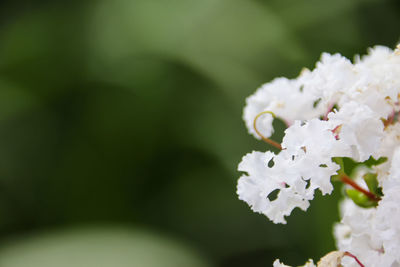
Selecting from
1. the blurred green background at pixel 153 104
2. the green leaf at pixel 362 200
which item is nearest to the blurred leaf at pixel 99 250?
the blurred green background at pixel 153 104

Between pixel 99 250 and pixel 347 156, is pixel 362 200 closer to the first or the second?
pixel 347 156

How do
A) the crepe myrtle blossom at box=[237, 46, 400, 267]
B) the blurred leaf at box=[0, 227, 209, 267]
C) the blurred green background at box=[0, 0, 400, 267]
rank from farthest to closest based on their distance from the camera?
the blurred green background at box=[0, 0, 400, 267] → the blurred leaf at box=[0, 227, 209, 267] → the crepe myrtle blossom at box=[237, 46, 400, 267]

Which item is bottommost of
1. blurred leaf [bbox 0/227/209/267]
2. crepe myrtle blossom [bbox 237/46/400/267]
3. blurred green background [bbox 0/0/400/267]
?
crepe myrtle blossom [bbox 237/46/400/267]

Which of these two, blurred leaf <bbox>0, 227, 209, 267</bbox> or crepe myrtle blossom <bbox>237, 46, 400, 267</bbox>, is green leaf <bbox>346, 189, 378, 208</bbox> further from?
blurred leaf <bbox>0, 227, 209, 267</bbox>

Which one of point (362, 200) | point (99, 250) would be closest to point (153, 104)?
point (99, 250)

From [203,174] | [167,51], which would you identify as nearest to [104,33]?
[167,51]

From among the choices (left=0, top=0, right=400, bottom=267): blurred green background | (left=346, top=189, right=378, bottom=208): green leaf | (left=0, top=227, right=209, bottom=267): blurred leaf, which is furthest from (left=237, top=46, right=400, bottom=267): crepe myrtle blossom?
(left=0, top=0, right=400, bottom=267): blurred green background
